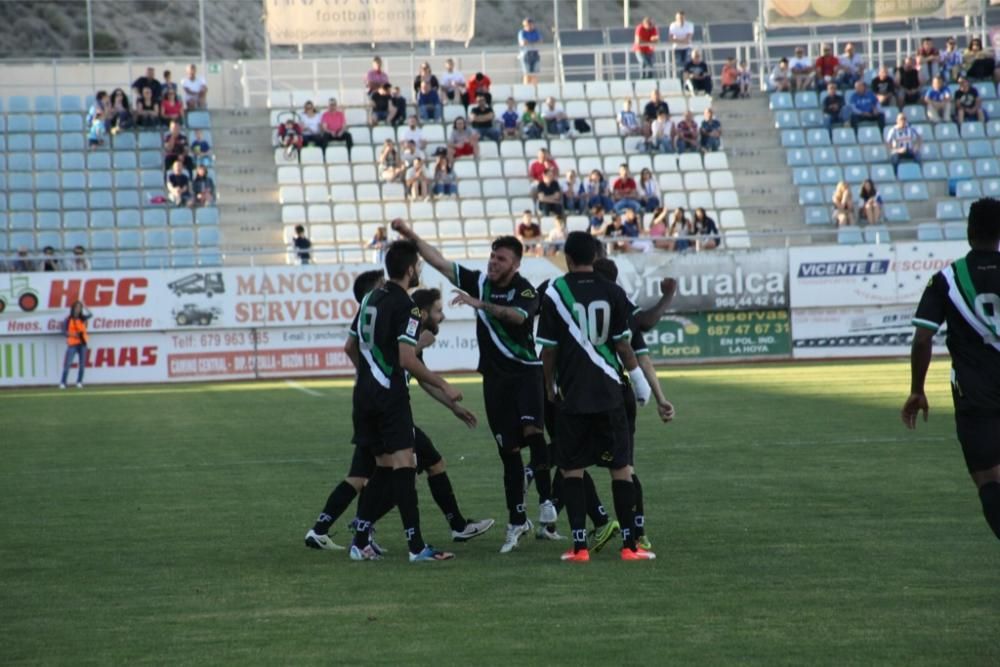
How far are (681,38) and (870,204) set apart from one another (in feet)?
29.7

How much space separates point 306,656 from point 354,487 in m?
3.27

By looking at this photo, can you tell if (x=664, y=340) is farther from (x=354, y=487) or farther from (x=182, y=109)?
(x=354, y=487)

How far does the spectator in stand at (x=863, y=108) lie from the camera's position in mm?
38875

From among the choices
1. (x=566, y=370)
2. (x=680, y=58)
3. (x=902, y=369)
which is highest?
(x=680, y=58)

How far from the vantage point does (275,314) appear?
3086 centimetres

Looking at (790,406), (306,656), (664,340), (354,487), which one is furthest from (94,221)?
(306,656)

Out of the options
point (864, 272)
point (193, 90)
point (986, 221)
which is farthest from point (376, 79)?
point (986, 221)

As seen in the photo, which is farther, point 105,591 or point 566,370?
point 566,370

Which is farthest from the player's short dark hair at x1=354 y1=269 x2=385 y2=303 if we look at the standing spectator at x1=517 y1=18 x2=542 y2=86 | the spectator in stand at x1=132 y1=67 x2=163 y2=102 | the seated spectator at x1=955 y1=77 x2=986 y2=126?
the seated spectator at x1=955 y1=77 x2=986 y2=126

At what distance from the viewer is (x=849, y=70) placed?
40281 mm

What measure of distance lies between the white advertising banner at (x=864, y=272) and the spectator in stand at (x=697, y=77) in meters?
9.56

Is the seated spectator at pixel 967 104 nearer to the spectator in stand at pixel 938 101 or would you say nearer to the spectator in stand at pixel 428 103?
the spectator in stand at pixel 938 101

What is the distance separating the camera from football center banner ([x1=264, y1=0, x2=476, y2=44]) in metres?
39.1

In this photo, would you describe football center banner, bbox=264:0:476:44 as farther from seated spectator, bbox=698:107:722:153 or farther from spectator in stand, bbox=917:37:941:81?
spectator in stand, bbox=917:37:941:81
